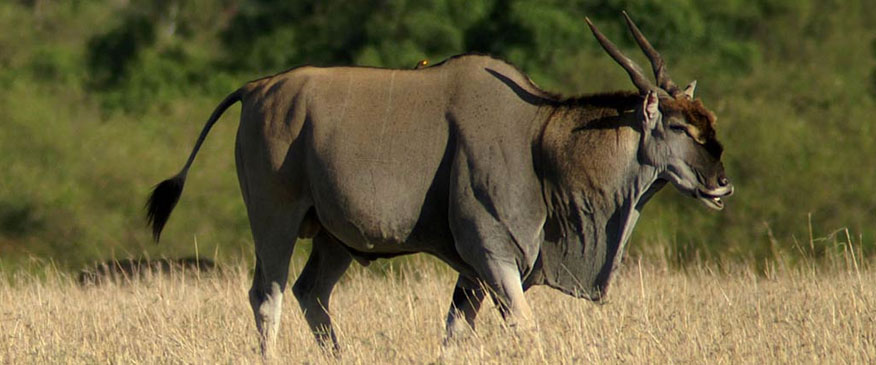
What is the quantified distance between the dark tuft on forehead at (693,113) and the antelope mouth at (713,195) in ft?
0.76

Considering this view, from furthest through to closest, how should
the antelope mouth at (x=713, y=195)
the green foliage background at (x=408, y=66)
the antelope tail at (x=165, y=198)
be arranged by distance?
the green foliage background at (x=408, y=66), the antelope tail at (x=165, y=198), the antelope mouth at (x=713, y=195)

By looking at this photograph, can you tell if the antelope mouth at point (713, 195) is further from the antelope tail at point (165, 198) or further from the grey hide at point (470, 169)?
the antelope tail at point (165, 198)

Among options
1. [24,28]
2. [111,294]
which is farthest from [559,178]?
[24,28]

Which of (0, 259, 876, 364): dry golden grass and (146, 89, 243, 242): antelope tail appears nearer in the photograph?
(0, 259, 876, 364): dry golden grass

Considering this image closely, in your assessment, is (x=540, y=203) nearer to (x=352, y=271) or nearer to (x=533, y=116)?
(x=533, y=116)

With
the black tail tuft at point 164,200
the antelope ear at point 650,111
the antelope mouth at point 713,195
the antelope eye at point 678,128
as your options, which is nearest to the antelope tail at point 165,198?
the black tail tuft at point 164,200

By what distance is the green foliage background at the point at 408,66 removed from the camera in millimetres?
16328

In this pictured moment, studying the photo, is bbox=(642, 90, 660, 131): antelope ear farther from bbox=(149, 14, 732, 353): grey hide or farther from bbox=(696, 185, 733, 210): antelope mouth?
bbox=(696, 185, 733, 210): antelope mouth

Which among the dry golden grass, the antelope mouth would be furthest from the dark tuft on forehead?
the dry golden grass

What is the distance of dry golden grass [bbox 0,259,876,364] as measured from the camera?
620 cm

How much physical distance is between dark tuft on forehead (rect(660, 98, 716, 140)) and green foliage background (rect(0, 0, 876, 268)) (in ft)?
18.5

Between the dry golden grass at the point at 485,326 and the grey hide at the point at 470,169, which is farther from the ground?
Answer: the grey hide at the point at 470,169

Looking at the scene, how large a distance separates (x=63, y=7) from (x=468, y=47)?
1438 cm

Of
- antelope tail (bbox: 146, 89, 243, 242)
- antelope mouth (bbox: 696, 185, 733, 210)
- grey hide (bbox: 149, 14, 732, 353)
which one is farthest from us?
antelope tail (bbox: 146, 89, 243, 242)
